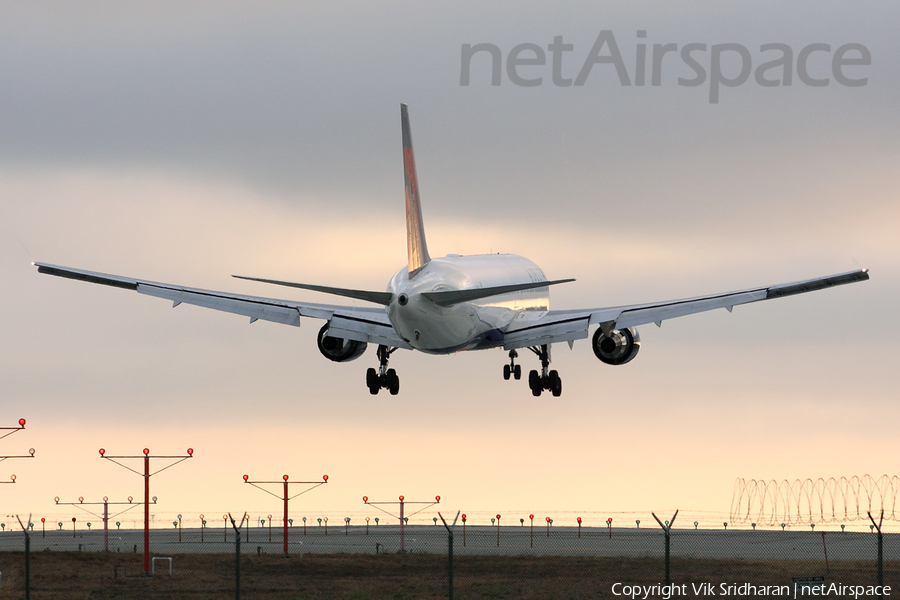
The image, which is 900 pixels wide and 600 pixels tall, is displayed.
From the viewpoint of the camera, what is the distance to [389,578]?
239 ft

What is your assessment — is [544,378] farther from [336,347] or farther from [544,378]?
[336,347]

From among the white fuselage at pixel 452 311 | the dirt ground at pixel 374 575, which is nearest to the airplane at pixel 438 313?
the white fuselage at pixel 452 311

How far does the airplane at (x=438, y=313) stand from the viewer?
6606cm

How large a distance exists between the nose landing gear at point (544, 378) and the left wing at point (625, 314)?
1981mm

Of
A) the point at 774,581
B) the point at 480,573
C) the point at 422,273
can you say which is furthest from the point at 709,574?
the point at 422,273

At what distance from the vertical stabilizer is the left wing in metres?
7.98

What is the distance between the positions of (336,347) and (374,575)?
12908 millimetres

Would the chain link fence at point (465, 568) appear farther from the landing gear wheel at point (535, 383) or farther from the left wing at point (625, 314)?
the left wing at point (625, 314)

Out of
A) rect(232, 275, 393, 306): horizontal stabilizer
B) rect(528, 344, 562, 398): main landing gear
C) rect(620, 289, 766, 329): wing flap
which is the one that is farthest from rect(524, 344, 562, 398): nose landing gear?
rect(232, 275, 393, 306): horizontal stabilizer

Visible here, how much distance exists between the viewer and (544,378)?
78500 mm

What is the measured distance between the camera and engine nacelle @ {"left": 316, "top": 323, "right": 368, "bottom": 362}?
7769 cm

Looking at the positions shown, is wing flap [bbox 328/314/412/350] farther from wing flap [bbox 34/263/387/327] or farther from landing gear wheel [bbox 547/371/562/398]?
landing gear wheel [bbox 547/371/562/398]

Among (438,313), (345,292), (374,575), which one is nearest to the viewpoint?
(345,292)

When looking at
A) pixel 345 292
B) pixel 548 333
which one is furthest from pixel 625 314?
pixel 345 292
